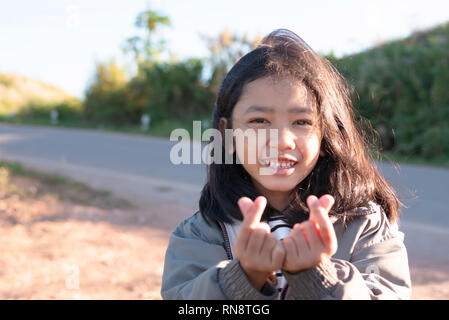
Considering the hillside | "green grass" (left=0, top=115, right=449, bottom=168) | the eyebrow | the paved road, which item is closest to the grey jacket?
the eyebrow

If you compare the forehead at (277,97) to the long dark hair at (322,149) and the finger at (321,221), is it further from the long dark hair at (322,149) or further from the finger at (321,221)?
the finger at (321,221)

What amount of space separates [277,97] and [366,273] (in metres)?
0.58

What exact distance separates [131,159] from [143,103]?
331 inches

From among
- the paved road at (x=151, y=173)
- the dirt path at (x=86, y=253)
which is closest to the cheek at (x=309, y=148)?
the paved road at (x=151, y=173)

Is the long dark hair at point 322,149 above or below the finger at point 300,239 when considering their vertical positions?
above

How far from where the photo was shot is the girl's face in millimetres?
1447

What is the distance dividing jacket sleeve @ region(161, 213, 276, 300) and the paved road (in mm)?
1676

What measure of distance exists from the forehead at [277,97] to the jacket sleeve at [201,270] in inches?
16.0

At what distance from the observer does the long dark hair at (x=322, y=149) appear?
1.53m

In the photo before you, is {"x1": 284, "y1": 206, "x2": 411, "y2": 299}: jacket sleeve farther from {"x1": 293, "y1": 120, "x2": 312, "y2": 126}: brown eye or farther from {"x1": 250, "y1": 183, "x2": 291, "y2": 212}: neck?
{"x1": 293, "y1": 120, "x2": 312, "y2": 126}: brown eye

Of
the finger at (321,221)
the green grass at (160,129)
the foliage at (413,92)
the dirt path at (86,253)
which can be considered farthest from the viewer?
the foliage at (413,92)
